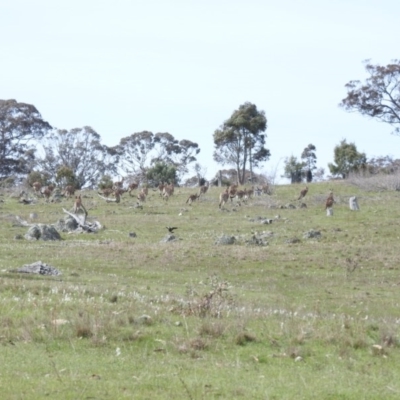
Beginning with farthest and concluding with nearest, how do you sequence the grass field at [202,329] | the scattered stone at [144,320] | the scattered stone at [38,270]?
the scattered stone at [38,270] < the scattered stone at [144,320] < the grass field at [202,329]

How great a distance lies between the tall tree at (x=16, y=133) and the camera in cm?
8838

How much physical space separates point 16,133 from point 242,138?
25.3m

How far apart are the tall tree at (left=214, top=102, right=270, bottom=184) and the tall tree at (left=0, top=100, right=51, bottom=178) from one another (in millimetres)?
21087

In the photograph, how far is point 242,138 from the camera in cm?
8725

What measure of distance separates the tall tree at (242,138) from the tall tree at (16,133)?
2109 cm

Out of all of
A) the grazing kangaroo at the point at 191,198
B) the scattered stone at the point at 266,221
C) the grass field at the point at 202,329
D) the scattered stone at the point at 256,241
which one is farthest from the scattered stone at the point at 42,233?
the grazing kangaroo at the point at 191,198

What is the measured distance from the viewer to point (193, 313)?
1277cm

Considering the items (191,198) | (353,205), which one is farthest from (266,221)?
(191,198)

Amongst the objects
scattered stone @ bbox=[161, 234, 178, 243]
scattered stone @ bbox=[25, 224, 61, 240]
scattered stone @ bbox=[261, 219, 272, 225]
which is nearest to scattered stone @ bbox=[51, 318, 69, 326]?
scattered stone @ bbox=[161, 234, 178, 243]

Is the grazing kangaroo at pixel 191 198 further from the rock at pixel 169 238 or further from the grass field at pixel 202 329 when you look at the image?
the grass field at pixel 202 329

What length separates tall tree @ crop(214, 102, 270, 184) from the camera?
279ft

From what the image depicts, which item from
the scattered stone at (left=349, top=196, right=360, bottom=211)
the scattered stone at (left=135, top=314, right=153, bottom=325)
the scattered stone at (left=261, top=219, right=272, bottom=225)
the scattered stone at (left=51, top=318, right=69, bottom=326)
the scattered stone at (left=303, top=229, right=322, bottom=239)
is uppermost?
the scattered stone at (left=349, top=196, right=360, bottom=211)

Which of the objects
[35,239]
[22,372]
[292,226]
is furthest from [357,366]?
[292,226]

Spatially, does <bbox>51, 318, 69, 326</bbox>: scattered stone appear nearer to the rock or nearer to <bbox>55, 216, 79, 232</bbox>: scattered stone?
the rock
